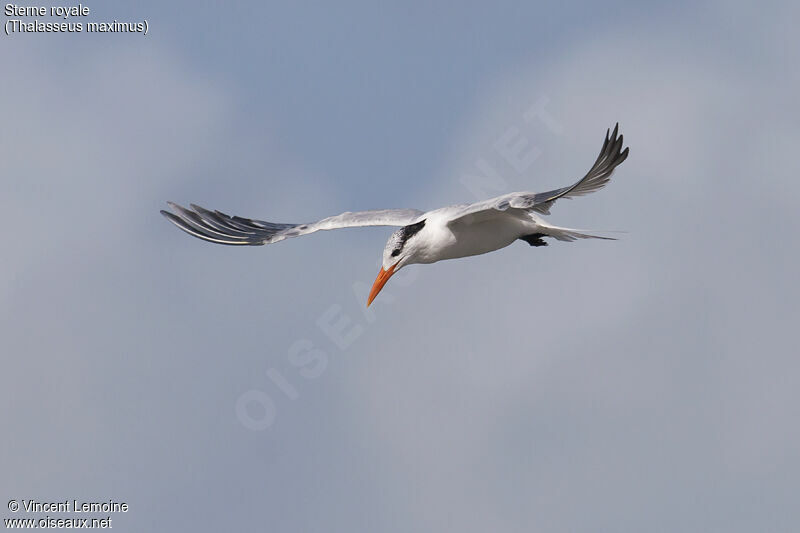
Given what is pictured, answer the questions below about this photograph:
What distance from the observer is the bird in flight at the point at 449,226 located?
13719 mm

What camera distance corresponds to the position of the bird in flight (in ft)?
45.0

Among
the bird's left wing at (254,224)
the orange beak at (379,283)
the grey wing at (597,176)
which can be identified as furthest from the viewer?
the bird's left wing at (254,224)

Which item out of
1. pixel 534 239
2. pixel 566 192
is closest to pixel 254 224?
pixel 534 239

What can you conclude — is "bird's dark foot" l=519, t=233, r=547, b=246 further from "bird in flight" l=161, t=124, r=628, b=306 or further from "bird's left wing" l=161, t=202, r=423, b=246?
"bird's left wing" l=161, t=202, r=423, b=246

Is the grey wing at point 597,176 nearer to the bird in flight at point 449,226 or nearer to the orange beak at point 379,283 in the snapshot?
the bird in flight at point 449,226

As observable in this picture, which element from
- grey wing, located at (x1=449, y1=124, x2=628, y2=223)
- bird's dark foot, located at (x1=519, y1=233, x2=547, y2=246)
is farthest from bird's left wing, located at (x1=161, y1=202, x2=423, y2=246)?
grey wing, located at (x1=449, y1=124, x2=628, y2=223)

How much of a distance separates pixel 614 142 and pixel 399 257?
3575 mm

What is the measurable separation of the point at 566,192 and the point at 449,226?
234 centimetres

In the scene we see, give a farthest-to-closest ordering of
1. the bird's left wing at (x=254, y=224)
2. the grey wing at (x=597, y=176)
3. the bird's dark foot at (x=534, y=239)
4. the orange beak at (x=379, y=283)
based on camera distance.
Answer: the bird's left wing at (x=254, y=224) < the bird's dark foot at (x=534, y=239) < the orange beak at (x=379, y=283) < the grey wing at (x=597, y=176)

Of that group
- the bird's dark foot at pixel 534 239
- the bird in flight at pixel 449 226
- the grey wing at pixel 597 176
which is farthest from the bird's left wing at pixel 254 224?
the grey wing at pixel 597 176

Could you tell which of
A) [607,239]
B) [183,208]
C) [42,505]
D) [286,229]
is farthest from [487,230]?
[42,505]

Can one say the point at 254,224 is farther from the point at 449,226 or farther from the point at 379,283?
the point at 449,226

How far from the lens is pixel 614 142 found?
13375 millimetres

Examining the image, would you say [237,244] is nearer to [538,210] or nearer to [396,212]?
[396,212]
